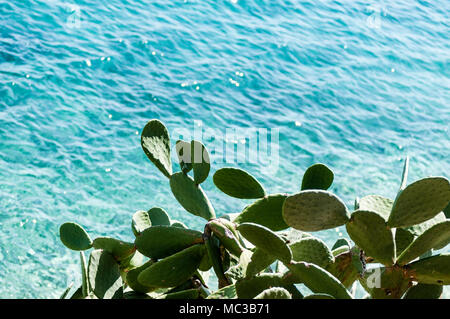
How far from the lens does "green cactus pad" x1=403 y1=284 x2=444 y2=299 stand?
0.72m

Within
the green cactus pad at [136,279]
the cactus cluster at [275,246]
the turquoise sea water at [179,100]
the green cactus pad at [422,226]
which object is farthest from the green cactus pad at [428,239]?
the turquoise sea water at [179,100]

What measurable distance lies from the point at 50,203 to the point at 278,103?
275 centimetres

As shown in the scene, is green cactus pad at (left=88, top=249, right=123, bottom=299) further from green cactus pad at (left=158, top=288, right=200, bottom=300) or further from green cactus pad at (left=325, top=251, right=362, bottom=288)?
green cactus pad at (left=325, top=251, right=362, bottom=288)

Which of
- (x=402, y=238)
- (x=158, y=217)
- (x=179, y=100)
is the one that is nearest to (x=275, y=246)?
(x=402, y=238)

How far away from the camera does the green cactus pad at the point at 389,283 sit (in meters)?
0.70

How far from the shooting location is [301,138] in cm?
613

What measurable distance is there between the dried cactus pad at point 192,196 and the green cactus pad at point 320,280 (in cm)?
24

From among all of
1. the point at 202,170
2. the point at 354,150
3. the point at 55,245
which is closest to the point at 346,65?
the point at 354,150

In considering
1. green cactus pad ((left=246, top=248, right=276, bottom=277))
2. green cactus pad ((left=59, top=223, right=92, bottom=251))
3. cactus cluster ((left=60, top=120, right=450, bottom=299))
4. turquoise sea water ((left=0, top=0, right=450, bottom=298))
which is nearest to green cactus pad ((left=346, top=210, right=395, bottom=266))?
cactus cluster ((left=60, top=120, right=450, bottom=299))

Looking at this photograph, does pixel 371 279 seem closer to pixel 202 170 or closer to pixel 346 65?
pixel 202 170

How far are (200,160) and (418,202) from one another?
31cm

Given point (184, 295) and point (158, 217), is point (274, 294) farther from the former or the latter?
point (158, 217)

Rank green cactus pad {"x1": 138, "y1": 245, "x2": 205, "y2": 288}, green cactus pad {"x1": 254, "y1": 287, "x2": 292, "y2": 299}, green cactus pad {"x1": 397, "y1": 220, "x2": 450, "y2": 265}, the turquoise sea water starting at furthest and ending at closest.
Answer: the turquoise sea water → green cactus pad {"x1": 138, "y1": 245, "x2": 205, "y2": 288} → green cactus pad {"x1": 397, "y1": 220, "x2": 450, "y2": 265} → green cactus pad {"x1": 254, "y1": 287, "x2": 292, "y2": 299}

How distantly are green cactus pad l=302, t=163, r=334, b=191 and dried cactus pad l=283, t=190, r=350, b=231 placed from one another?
0.51 feet
